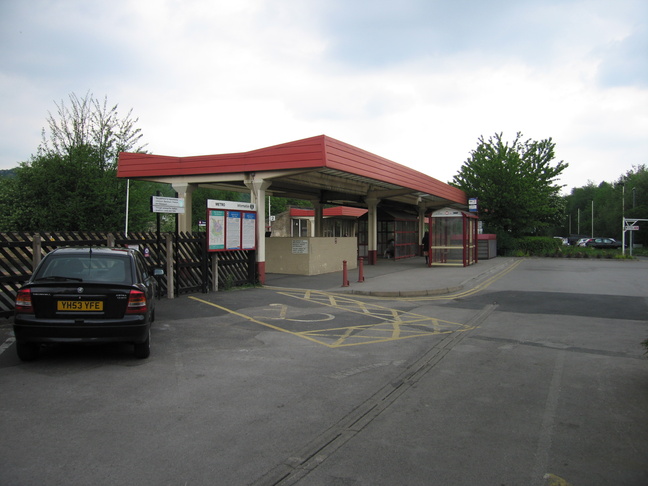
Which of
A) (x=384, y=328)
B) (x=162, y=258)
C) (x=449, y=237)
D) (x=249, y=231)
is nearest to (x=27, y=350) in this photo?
(x=384, y=328)

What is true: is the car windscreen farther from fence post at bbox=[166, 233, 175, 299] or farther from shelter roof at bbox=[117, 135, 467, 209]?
shelter roof at bbox=[117, 135, 467, 209]

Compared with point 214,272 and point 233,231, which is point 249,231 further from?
point 214,272

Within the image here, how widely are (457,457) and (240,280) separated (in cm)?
1158

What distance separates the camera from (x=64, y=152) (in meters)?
23.9

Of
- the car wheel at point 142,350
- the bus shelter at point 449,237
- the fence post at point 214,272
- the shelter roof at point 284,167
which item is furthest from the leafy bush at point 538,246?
the car wheel at point 142,350

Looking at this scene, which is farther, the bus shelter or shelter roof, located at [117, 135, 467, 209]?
the bus shelter

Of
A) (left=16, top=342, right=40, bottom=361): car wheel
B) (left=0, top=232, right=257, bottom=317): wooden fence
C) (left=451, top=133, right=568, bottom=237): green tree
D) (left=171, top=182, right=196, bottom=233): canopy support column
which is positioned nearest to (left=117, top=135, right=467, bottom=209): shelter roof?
(left=171, top=182, right=196, bottom=233): canopy support column

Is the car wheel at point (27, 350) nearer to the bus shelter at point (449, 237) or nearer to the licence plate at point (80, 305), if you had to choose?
the licence plate at point (80, 305)

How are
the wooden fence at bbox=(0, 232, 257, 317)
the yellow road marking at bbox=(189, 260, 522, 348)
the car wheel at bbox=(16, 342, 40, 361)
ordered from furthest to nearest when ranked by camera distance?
the wooden fence at bbox=(0, 232, 257, 317) < the yellow road marking at bbox=(189, 260, 522, 348) < the car wheel at bbox=(16, 342, 40, 361)

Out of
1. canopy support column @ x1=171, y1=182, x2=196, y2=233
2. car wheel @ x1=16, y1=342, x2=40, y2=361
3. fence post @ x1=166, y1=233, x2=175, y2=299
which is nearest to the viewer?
car wheel @ x1=16, y1=342, x2=40, y2=361

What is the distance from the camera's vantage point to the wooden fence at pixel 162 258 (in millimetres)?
9305

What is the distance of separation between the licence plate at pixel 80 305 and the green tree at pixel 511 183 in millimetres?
34406

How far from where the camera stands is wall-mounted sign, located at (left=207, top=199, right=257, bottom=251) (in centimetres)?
1327

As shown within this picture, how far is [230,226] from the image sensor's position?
13.9 m
